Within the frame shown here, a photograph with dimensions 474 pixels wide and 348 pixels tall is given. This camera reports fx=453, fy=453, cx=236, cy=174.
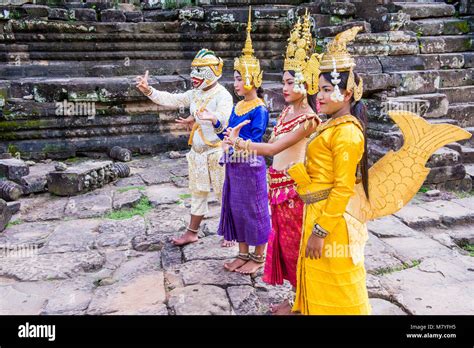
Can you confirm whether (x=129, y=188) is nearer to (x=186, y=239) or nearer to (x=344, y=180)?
(x=186, y=239)

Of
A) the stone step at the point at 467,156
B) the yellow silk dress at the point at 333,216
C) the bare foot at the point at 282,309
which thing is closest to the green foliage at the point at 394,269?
the bare foot at the point at 282,309

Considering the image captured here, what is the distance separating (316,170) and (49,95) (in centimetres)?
556

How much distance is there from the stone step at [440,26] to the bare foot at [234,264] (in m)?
5.39

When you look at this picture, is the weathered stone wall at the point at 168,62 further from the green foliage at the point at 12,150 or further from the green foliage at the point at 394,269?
the green foliage at the point at 394,269

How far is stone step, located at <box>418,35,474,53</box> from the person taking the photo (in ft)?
23.1

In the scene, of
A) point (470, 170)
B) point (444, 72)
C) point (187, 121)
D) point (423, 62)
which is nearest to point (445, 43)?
point (444, 72)

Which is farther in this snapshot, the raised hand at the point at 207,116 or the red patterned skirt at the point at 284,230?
the raised hand at the point at 207,116

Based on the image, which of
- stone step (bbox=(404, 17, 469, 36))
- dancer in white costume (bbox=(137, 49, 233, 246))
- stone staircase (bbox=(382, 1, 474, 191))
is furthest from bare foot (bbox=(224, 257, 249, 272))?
stone step (bbox=(404, 17, 469, 36))

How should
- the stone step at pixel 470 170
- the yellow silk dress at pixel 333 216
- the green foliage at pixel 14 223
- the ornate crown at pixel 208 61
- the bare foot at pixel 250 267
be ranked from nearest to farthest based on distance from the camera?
the yellow silk dress at pixel 333 216 < the bare foot at pixel 250 267 < the ornate crown at pixel 208 61 < the green foliage at pixel 14 223 < the stone step at pixel 470 170

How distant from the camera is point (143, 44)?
26.3ft

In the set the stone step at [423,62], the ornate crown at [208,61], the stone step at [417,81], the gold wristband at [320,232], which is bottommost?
the gold wristband at [320,232]

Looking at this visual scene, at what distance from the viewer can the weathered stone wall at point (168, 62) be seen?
20.3 ft

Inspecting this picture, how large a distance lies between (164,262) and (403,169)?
86.7 inches

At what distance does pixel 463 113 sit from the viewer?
6734 millimetres
